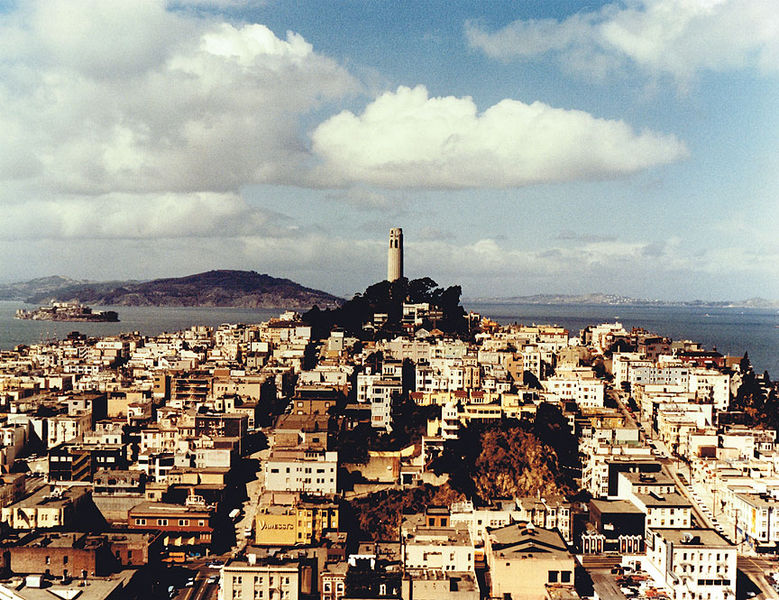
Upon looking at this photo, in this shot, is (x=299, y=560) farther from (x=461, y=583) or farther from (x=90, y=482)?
(x=90, y=482)

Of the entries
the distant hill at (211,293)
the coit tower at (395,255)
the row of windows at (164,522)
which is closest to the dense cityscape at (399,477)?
the row of windows at (164,522)

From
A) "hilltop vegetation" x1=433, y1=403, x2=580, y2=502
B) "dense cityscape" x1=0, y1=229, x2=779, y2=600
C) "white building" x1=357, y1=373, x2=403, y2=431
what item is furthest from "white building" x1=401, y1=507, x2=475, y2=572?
"white building" x1=357, y1=373, x2=403, y2=431

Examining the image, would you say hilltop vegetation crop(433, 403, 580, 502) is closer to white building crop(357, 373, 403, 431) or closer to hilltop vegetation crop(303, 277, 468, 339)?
white building crop(357, 373, 403, 431)

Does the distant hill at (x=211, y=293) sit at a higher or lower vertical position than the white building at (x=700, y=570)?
higher

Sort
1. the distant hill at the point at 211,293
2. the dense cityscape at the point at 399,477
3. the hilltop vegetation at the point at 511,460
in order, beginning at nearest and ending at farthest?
the dense cityscape at the point at 399,477 → the hilltop vegetation at the point at 511,460 → the distant hill at the point at 211,293

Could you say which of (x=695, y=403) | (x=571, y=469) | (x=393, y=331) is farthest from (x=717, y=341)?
(x=571, y=469)

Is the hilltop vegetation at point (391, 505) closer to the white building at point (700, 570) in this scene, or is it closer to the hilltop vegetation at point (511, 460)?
the hilltop vegetation at point (511, 460)
